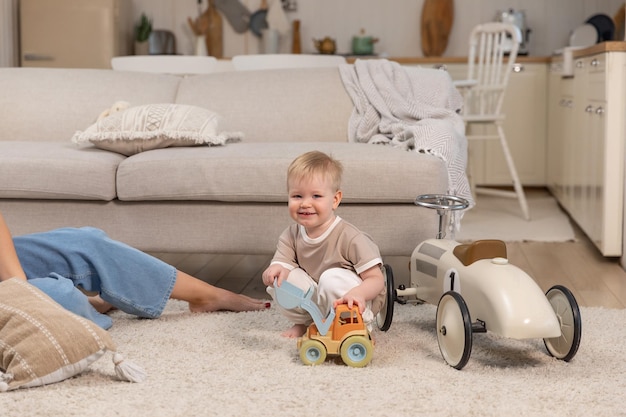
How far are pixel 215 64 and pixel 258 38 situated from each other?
2.19m

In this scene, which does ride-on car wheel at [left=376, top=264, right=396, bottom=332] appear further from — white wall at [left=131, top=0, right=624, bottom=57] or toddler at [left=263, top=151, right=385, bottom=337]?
white wall at [left=131, top=0, right=624, bottom=57]

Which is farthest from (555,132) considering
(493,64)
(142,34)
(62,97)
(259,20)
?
(142,34)

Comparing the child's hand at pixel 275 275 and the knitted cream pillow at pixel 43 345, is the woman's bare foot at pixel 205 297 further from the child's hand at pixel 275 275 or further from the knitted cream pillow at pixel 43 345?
the knitted cream pillow at pixel 43 345

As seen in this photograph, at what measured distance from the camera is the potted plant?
6703mm

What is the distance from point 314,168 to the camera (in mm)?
2072

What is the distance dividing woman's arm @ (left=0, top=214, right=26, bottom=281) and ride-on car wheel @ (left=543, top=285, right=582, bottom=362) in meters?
1.24

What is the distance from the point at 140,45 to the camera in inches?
266

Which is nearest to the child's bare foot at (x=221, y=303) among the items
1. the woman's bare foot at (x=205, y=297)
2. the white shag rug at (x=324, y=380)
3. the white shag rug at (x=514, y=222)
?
the woman's bare foot at (x=205, y=297)

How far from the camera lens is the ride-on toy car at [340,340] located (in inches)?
76.1

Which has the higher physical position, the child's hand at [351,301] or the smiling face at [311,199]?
the smiling face at [311,199]

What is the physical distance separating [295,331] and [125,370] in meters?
0.54

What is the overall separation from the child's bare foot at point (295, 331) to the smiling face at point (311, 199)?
11.5 inches

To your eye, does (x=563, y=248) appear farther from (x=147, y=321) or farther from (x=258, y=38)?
(x=258, y=38)

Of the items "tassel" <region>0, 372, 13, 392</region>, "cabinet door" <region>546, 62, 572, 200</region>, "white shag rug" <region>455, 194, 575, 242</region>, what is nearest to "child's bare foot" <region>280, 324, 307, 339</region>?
"tassel" <region>0, 372, 13, 392</region>
